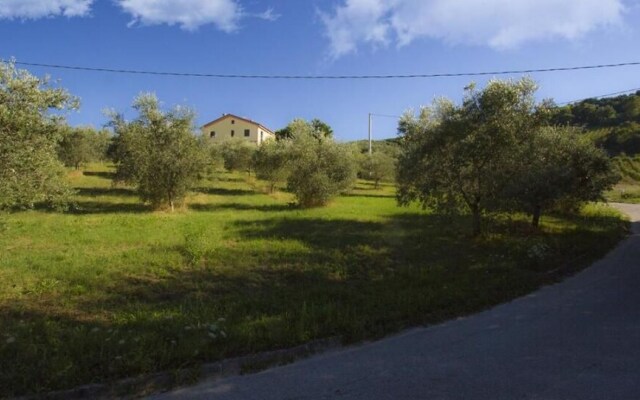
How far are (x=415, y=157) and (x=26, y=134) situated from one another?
35.8 ft

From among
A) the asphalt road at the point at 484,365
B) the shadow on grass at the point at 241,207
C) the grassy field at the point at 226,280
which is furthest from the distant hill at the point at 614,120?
the asphalt road at the point at 484,365

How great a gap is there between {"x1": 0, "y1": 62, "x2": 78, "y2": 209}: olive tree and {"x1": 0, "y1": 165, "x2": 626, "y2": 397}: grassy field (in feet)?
3.98

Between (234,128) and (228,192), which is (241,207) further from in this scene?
(234,128)

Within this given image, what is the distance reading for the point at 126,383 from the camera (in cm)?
489

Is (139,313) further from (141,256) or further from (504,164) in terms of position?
(504,164)

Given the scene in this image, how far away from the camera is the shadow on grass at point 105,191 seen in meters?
28.8

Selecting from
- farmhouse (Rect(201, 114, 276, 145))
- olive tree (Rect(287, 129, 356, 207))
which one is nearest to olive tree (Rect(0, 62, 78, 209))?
olive tree (Rect(287, 129, 356, 207))

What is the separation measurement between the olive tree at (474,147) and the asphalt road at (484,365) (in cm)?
787

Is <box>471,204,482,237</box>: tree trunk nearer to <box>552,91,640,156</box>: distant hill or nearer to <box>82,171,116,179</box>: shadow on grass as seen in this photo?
<box>552,91,640,156</box>: distant hill

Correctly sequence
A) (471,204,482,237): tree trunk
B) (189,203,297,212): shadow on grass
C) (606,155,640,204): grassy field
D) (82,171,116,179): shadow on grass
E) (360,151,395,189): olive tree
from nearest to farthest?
(471,204,482,237): tree trunk → (189,203,297,212): shadow on grass → (82,171,116,179): shadow on grass → (606,155,640,204): grassy field → (360,151,395,189): olive tree

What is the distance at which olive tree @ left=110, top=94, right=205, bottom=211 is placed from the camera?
2286 centimetres

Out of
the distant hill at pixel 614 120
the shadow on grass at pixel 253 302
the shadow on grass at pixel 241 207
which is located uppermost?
the distant hill at pixel 614 120

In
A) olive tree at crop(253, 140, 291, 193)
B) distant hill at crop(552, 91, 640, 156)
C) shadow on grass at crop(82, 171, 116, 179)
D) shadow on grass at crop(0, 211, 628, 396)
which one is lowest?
shadow on grass at crop(0, 211, 628, 396)

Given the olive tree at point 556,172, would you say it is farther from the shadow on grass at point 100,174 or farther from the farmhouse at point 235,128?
the farmhouse at point 235,128
